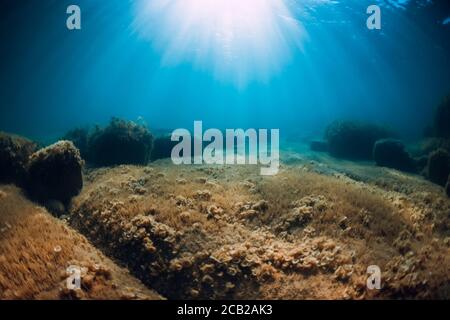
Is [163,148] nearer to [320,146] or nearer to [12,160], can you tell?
[12,160]

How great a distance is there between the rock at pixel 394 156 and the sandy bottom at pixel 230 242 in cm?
836

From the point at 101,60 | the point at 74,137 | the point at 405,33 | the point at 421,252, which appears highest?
the point at 101,60

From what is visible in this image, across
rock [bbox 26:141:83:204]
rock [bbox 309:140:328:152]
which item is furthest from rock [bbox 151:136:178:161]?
rock [bbox 309:140:328:152]

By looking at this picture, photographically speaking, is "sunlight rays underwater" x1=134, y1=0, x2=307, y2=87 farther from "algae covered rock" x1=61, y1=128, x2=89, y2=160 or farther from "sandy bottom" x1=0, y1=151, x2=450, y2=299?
"sandy bottom" x1=0, y1=151, x2=450, y2=299

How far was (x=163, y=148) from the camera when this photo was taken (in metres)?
21.2

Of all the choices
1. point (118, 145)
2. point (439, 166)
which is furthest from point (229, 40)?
point (439, 166)

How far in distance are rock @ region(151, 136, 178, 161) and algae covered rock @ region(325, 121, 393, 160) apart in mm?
12667

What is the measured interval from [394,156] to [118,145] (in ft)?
50.1

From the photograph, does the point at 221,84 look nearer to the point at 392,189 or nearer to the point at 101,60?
the point at 101,60

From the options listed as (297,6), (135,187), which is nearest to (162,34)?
(297,6)

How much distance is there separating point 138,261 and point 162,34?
50044mm

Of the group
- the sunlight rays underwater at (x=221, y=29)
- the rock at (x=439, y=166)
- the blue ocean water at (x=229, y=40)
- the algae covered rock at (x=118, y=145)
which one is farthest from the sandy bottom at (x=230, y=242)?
the sunlight rays underwater at (x=221, y=29)

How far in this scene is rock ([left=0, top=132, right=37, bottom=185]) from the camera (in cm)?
1196

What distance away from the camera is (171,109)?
17238 cm
